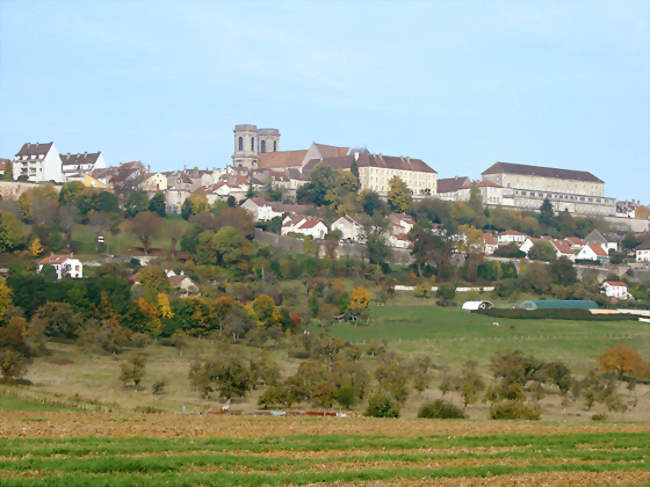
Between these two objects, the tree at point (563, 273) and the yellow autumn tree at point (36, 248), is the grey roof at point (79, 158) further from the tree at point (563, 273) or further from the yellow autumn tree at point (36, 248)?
the tree at point (563, 273)

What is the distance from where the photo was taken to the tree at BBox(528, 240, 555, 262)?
9281 cm

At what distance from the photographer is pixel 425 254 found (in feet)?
268

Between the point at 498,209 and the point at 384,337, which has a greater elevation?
the point at 498,209

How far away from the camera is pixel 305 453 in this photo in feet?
52.9

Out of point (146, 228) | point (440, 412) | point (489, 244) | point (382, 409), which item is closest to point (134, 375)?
point (382, 409)

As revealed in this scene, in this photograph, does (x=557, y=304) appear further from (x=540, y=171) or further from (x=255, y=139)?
(x=255, y=139)

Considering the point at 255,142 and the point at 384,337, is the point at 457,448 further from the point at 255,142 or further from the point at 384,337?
the point at 255,142

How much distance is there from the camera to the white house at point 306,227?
89375 millimetres

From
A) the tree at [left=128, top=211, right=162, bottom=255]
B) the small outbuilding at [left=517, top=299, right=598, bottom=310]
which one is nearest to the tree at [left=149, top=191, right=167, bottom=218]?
the tree at [left=128, top=211, right=162, bottom=255]

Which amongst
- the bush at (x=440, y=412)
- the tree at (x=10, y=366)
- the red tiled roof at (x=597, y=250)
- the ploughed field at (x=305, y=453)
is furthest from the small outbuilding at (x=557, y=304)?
the ploughed field at (x=305, y=453)

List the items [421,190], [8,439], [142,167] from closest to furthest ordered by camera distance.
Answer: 1. [8,439]
2. [142,167]
3. [421,190]

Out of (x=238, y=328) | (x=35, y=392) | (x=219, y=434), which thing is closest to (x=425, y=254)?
(x=238, y=328)

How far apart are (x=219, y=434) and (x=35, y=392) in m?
14.8

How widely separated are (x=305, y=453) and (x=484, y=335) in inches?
1702
